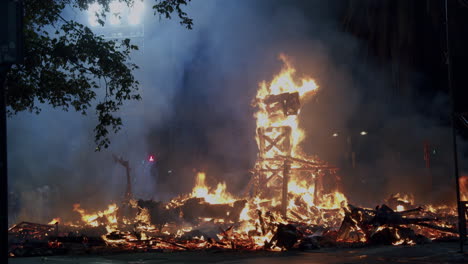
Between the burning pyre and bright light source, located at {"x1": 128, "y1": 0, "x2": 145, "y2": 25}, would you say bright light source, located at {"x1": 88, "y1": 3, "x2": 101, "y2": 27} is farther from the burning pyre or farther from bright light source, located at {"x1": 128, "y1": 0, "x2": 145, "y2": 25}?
the burning pyre

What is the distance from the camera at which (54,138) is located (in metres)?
34.5

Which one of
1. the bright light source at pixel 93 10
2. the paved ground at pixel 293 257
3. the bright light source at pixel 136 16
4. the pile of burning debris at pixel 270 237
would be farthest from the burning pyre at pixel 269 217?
the bright light source at pixel 136 16

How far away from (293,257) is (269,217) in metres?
5.83

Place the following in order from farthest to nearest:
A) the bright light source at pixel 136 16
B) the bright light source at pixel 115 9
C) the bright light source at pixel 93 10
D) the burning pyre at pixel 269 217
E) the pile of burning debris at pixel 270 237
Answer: the bright light source at pixel 136 16 → the burning pyre at pixel 269 217 → the pile of burning debris at pixel 270 237 → the bright light source at pixel 93 10 → the bright light source at pixel 115 9

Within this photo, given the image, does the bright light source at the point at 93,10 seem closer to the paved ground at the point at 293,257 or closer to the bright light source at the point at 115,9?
the bright light source at the point at 115,9

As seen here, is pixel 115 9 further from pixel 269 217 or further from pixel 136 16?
pixel 269 217

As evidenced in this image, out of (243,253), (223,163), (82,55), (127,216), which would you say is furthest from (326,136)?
(82,55)

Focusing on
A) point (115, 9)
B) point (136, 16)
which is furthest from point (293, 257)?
point (136, 16)

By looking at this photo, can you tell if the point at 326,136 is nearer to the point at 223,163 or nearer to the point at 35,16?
the point at 223,163

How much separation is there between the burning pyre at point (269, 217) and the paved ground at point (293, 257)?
1.48m

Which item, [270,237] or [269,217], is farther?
[269,217]

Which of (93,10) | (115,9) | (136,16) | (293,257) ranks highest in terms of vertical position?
(136,16)

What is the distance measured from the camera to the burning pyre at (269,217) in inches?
598

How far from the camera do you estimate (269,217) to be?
58.4ft
